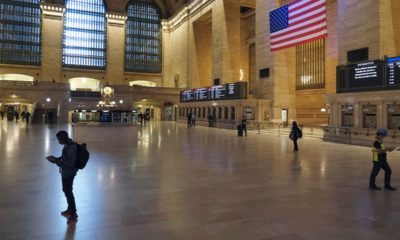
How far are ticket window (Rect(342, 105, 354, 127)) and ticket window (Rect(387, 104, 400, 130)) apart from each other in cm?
196

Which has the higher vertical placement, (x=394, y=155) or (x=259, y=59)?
(x=259, y=59)

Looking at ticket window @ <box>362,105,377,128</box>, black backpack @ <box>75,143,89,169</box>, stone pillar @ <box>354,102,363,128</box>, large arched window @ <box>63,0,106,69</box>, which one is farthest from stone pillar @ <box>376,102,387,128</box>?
large arched window @ <box>63,0,106,69</box>

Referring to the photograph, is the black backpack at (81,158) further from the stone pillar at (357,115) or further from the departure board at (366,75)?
the stone pillar at (357,115)

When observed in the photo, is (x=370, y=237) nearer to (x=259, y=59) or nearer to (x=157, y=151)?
(x=157, y=151)

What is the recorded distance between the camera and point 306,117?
29938mm

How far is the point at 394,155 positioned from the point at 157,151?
8.39 m

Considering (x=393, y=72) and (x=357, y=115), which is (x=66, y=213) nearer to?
(x=393, y=72)

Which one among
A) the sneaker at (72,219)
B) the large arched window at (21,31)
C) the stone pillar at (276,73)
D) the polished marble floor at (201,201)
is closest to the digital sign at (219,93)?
the stone pillar at (276,73)

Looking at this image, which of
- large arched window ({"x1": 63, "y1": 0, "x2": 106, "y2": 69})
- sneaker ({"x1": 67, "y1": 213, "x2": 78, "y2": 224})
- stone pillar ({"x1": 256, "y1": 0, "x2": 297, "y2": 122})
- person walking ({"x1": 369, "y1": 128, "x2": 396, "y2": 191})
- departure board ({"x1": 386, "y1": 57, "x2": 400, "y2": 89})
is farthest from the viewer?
large arched window ({"x1": 63, "y1": 0, "x2": 106, "y2": 69})

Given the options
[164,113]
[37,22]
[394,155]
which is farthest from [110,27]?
[394,155]

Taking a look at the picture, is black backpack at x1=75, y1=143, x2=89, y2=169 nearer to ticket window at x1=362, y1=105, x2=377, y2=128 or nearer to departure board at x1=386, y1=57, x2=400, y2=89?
departure board at x1=386, y1=57, x2=400, y2=89

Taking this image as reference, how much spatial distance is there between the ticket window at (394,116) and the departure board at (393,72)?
842mm

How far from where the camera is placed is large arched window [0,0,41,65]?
150ft

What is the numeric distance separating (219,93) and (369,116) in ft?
53.6
